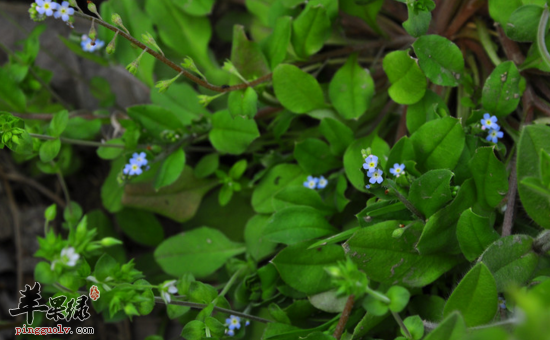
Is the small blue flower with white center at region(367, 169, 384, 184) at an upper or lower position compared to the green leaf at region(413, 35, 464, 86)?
lower

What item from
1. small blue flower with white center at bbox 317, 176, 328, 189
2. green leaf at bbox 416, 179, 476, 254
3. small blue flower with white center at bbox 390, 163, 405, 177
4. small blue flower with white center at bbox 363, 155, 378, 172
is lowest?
green leaf at bbox 416, 179, 476, 254

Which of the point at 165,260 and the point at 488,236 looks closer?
the point at 488,236

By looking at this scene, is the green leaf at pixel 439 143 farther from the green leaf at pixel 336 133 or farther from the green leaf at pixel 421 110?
the green leaf at pixel 336 133

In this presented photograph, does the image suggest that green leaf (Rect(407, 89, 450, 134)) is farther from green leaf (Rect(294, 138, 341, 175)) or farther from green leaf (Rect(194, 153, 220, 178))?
green leaf (Rect(194, 153, 220, 178))

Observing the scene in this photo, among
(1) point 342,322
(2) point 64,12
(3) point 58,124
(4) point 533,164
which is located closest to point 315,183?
(1) point 342,322

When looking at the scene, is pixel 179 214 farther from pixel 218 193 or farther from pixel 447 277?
pixel 447 277

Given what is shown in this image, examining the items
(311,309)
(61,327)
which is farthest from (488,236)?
(61,327)

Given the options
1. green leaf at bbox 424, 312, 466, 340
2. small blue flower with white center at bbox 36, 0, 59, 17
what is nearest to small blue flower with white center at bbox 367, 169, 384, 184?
green leaf at bbox 424, 312, 466, 340
